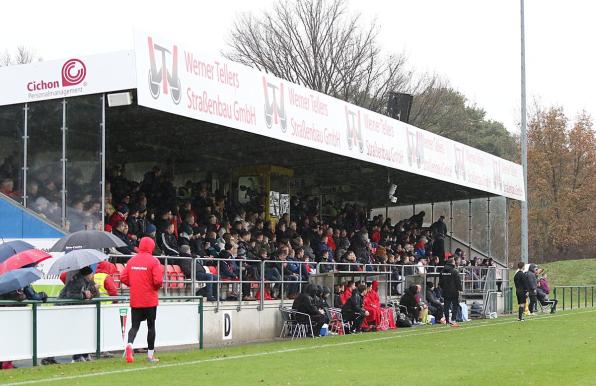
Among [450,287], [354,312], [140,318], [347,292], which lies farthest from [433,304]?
[140,318]

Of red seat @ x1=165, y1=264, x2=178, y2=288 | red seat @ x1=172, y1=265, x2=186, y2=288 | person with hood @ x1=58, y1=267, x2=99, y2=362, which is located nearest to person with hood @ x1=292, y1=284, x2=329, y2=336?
red seat @ x1=172, y1=265, x2=186, y2=288

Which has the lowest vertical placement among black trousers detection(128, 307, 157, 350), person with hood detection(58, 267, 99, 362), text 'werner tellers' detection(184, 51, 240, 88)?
black trousers detection(128, 307, 157, 350)

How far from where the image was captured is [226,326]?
20.4 m

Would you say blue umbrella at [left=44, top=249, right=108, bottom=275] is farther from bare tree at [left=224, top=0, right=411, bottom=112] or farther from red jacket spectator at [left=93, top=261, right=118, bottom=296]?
bare tree at [left=224, top=0, right=411, bottom=112]

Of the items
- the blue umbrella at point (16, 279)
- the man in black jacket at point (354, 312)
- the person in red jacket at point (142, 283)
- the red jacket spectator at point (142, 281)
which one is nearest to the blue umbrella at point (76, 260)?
the blue umbrella at point (16, 279)

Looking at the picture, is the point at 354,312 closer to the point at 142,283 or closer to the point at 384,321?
the point at 384,321

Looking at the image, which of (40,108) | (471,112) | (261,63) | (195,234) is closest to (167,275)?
(195,234)

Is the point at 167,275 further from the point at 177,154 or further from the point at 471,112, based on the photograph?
the point at 471,112

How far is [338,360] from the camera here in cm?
1428

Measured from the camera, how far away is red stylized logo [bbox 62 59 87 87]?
17867 millimetres

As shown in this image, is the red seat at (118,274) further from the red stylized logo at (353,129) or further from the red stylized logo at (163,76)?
the red stylized logo at (353,129)

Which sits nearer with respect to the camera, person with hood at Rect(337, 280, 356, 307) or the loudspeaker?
person with hood at Rect(337, 280, 356, 307)

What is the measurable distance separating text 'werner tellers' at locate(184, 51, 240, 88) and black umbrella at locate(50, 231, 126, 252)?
4.18m

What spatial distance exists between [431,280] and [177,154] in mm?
9656
